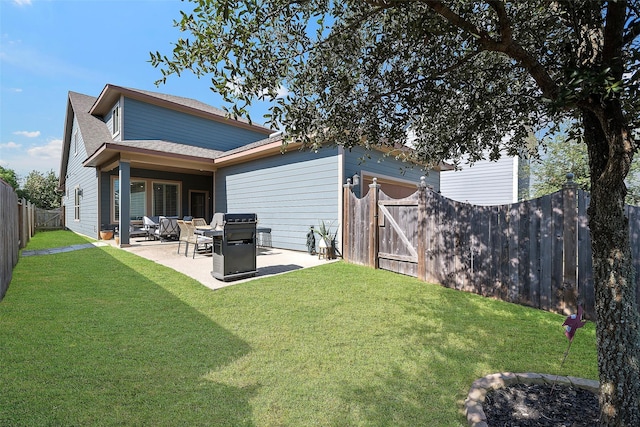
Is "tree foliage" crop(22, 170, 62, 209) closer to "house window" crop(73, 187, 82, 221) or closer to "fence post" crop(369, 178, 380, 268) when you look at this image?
"house window" crop(73, 187, 82, 221)

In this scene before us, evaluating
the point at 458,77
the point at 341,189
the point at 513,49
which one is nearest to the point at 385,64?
the point at 458,77

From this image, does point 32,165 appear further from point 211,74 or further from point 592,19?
point 592,19

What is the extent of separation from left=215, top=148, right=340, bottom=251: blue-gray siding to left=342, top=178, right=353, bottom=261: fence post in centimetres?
27

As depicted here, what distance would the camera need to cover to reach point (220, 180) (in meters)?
12.9

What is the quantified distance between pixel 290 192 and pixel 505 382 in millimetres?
7730

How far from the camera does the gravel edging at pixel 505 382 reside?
224cm

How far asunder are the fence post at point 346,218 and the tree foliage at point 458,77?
3.35 metres

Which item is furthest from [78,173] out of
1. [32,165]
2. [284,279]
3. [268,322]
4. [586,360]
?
[32,165]

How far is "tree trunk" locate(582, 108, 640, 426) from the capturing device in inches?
67.2

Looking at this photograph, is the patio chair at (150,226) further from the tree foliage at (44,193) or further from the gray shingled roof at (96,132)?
the tree foliage at (44,193)

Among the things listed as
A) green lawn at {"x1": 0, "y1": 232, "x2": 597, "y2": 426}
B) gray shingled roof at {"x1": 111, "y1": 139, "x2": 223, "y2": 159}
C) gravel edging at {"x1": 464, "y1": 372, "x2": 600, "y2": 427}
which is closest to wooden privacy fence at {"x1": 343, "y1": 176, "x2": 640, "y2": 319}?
green lawn at {"x1": 0, "y1": 232, "x2": 597, "y2": 426}

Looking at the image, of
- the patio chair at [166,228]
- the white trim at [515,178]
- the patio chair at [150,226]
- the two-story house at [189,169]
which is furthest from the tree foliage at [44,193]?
the white trim at [515,178]

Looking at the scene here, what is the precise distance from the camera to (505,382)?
2.52 m

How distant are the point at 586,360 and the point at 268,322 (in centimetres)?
350
